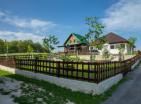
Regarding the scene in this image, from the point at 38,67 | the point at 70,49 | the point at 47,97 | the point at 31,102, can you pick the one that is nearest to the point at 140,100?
the point at 47,97

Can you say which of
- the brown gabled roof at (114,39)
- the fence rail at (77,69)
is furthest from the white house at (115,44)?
the fence rail at (77,69)

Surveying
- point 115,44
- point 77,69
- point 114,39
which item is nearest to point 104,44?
point 115,44

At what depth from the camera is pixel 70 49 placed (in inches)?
2224

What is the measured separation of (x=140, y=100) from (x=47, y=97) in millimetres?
4475

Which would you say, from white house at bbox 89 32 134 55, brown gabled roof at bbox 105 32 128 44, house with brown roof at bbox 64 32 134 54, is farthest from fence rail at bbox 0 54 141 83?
brown gabled roof at bbox 105 32 128 44

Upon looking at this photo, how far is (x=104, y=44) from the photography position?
150 ft

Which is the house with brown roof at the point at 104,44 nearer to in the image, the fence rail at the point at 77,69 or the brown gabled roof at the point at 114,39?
the brown gabled roof at the point at 114,39

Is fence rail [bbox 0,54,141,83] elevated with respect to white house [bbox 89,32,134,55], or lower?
lower

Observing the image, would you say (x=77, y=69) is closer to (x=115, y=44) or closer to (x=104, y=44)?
(x=104, y=44)

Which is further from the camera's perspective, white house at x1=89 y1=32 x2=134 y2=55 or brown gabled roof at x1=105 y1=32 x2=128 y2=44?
brown gabled roof at x1=105 y1=32 x2=128 y2=44

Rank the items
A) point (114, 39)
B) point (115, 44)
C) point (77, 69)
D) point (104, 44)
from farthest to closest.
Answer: point (114, 39)
point (115, 44)
point (104, 44)
point (77, 69)

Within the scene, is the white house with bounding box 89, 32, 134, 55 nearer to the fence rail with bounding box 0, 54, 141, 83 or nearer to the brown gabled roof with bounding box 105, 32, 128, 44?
the brown gabled roof with bounding box 105, 32, 128, 44

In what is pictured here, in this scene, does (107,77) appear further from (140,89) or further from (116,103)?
(116,103)

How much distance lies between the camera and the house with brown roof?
154 ft
